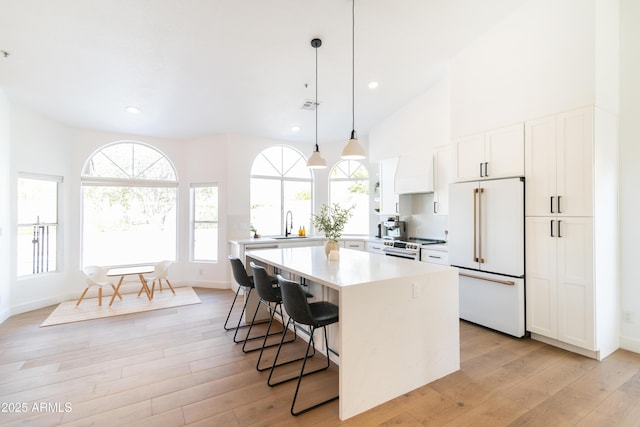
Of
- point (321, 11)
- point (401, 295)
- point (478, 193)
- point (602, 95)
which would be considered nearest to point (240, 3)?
point (321, 11)

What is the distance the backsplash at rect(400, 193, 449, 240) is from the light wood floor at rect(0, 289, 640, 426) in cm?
183

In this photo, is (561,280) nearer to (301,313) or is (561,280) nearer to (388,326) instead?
(388,326)

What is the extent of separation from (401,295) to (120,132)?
534 cm

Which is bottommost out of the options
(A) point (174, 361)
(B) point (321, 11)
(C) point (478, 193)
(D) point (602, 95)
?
(A) point (174, 361)

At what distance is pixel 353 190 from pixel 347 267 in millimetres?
3808

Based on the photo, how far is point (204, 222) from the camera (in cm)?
565

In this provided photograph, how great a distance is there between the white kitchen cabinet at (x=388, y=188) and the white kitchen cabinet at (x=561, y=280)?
222cm

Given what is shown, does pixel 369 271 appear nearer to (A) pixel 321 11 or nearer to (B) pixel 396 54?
(A) pixel 321 11

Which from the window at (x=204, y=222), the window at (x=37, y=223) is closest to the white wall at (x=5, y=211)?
the window at (x=37, y=223)

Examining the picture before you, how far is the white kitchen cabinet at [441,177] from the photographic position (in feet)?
14.2

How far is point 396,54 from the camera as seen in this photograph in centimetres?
372

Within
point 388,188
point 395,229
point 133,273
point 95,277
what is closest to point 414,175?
point 388,188

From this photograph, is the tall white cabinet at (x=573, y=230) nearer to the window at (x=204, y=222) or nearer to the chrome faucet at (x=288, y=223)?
the chrome faucet at (x=288, y=223)

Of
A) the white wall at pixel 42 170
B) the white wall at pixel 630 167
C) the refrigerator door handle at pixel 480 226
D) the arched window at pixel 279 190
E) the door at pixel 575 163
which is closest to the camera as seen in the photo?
the door at pixel 575 163
